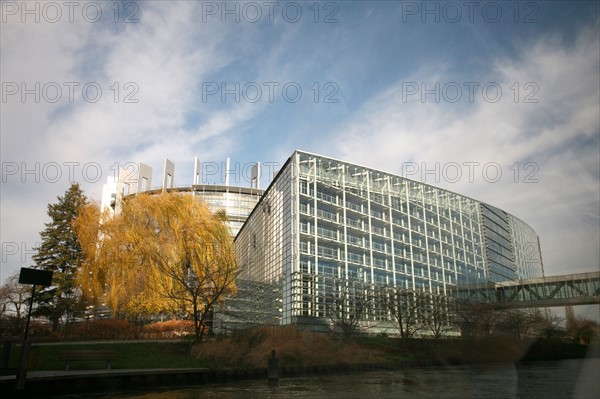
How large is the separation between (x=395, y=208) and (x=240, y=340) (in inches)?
1577

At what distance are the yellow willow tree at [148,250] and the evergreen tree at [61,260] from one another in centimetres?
Answer: 335

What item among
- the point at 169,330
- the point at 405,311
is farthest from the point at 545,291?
the point at 169,330

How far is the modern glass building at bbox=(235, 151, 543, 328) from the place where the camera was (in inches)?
1828

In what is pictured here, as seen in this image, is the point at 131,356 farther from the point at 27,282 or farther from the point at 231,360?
the point at 27,282

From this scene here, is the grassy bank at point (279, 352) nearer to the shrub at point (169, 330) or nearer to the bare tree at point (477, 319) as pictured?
the bare tree at point (477, 319)

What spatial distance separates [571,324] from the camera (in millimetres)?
51656

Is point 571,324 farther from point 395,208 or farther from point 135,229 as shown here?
point 135,229

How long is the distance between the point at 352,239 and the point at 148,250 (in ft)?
88.0

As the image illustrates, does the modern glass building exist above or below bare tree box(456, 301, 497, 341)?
above

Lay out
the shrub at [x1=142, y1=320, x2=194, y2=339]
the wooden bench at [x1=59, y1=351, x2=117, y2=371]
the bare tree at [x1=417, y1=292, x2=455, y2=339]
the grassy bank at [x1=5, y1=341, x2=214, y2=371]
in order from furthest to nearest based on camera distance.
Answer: the bare tree at [x1=417, y1=292, x2=455, y2=339], the shrub at [x1=142, y1=320, x2=194, y2=339], the grassy bank at [x1=5, y1=341, x2=214, y2=371], the wooden bench at [x1=59, y1=351, x2=117, y2=371]

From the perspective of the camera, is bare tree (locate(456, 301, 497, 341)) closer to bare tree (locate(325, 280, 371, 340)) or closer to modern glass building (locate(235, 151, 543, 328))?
modern glass building (locate(235, 151, 543, 328))

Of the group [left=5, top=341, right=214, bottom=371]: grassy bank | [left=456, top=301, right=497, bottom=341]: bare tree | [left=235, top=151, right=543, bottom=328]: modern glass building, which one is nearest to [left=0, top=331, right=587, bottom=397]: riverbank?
[left=5, top=341, right=214, bottom=371]: grassy bank

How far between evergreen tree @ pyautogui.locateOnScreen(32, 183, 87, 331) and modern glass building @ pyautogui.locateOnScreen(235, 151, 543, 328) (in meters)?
16.2

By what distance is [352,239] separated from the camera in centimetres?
5309
